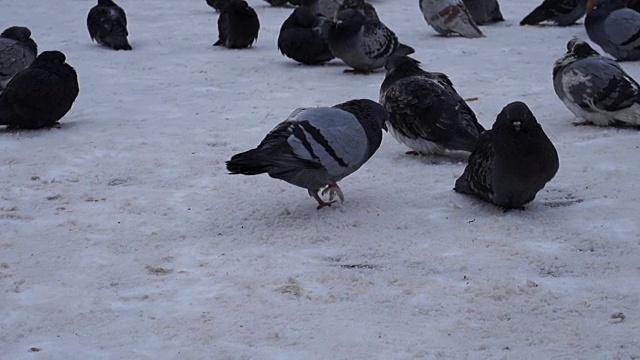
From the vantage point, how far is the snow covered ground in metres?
3.05

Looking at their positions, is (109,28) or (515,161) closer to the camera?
(515,161)

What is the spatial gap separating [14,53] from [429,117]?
14.8 ft

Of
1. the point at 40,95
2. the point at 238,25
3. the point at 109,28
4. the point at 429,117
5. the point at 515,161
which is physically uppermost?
the point at 515,161

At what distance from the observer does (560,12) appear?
11523 millimetres

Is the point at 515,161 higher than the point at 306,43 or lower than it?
higher

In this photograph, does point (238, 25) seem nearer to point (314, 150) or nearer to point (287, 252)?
point (314, 150)

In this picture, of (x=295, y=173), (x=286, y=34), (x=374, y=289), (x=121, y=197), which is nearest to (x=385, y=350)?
(x=374, y=289)

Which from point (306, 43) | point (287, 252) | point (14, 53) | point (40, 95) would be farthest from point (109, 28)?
point (287, 252)

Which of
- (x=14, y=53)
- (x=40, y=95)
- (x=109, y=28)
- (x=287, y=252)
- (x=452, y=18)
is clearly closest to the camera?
(x=287, y=252)

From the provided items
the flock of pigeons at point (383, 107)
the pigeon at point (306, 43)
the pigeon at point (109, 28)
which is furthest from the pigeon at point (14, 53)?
the pigeon at point (306, 43)

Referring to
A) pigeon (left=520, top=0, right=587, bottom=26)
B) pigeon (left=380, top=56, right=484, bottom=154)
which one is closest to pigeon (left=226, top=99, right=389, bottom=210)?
pigeon (left=380, top=56, right=484, bottom=154)

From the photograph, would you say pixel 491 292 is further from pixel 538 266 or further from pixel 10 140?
pixel 10 140

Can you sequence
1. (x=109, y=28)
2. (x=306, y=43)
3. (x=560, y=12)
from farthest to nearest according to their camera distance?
(x=560, y=12) → (x=109, y=28) → (x=306, y=43)

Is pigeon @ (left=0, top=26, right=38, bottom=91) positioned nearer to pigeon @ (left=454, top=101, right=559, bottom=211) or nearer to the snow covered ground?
the snow covered ground
